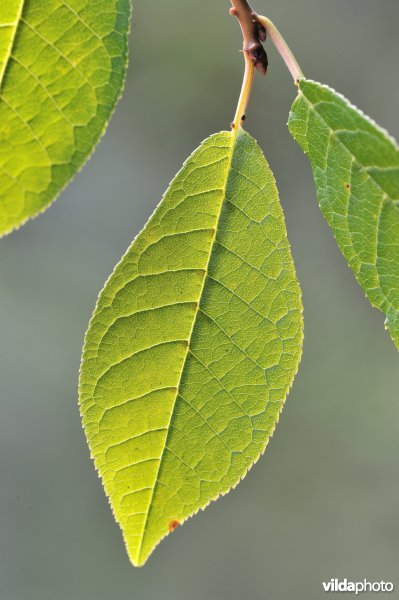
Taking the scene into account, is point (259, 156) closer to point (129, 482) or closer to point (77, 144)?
point (77, 144)

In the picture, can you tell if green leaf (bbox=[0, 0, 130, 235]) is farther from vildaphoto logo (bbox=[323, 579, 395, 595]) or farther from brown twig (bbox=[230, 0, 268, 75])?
vildaphoto logo (bbox=[323, 579, 395, 595])

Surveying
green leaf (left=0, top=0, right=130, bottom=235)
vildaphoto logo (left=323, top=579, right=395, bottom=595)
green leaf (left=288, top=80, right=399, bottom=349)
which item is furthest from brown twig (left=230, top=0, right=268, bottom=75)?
vildaphoto logo (left=323, top=579, right=395, bottom=595)

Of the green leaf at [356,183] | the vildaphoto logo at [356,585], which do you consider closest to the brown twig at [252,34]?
the green leaf at [356,183]

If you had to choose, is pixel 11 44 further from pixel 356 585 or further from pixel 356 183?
pixel 356 585

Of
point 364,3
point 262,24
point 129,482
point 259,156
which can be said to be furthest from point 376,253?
point 364,3

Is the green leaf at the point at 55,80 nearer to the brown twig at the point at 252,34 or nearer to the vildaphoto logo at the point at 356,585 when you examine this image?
the brown twig at the point at 252,34
